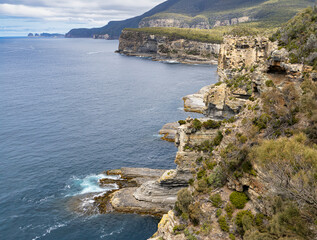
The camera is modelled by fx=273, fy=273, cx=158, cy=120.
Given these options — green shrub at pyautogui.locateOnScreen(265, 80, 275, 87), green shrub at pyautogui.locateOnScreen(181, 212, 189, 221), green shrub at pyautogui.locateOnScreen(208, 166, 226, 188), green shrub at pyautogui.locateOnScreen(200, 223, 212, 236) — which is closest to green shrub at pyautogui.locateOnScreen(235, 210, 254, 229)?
green shrub at pyautogui.locateOnScreen(200, 223, 212, 236)

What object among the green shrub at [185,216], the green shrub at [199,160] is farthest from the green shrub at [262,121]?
the green shrub at [185,216]

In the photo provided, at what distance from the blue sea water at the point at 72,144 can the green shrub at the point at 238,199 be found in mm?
21085

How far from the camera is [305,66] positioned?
3114cm

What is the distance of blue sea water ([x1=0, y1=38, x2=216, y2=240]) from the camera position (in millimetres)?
45250

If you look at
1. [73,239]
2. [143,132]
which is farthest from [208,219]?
[143,132]

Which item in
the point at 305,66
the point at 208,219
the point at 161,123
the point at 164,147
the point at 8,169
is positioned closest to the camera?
the point at 208,219

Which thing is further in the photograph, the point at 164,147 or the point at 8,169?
the point at 164,147

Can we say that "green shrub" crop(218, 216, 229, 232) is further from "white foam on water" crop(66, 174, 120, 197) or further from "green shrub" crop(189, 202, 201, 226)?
"white foam on water" crop(66, 174, 120, 197)

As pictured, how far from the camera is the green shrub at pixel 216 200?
27234mm

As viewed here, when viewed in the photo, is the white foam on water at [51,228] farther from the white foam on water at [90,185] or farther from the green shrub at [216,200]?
the green shrub at [216,200]

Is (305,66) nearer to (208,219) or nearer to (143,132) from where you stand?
(208,219)

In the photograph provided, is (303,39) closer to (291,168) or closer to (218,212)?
(291,168)

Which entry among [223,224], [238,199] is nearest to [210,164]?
[238,199]

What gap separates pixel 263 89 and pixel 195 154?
14.6 metres
